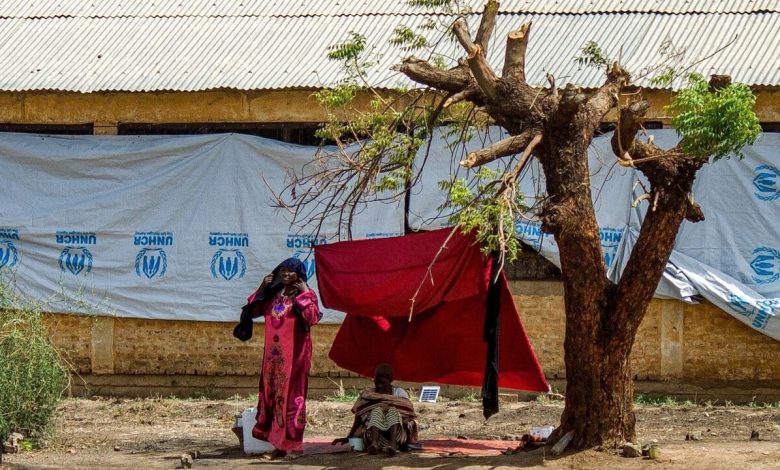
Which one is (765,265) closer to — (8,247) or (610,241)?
(610,241)

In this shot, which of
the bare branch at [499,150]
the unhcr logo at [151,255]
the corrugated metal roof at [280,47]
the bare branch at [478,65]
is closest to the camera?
the bare branch at [499,150]

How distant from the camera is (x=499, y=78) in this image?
28.4ft

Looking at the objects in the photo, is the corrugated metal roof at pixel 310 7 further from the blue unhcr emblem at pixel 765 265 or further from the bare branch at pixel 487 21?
the bare branch at pixel 487 21

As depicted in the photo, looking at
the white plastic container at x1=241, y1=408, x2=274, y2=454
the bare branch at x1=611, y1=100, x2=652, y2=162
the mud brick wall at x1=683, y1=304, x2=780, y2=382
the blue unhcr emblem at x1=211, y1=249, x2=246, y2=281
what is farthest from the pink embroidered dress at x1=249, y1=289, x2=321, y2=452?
the mud brick wall at x1=683, y1=304, x2=780, y2=382

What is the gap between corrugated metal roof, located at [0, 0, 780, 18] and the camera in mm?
12445

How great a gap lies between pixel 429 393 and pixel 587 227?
400 cm

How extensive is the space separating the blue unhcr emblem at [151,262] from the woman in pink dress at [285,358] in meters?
3.28

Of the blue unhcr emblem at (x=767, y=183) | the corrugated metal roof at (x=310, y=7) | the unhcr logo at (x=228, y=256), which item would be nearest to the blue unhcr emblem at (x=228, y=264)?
the unhcr logo at (x=228, y=256)

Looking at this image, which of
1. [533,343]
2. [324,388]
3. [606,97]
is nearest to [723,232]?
[533,343]

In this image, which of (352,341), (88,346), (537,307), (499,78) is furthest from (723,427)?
(88,346)

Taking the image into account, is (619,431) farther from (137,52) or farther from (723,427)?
(137,52)

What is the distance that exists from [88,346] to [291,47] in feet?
11.0

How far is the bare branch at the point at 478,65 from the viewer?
837 centimetres

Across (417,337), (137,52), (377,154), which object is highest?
(137,52)
